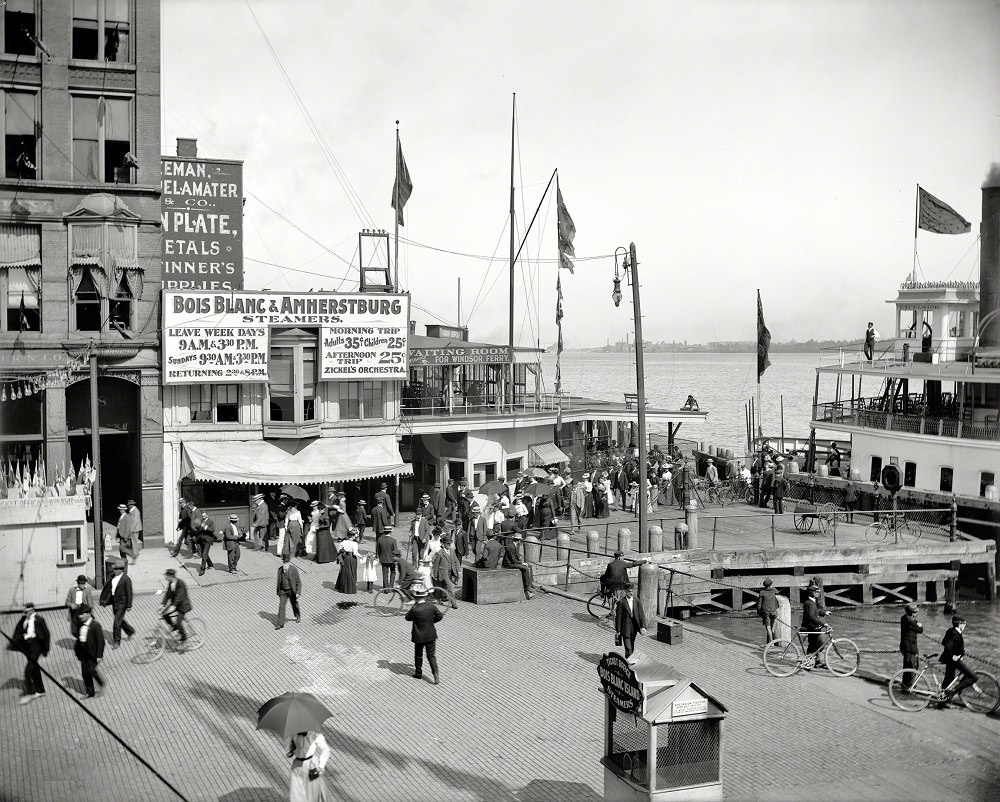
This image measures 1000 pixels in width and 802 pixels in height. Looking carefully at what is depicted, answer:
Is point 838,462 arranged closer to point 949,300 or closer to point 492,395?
point 949,300

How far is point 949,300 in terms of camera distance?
4366cm

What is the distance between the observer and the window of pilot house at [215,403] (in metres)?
29.1

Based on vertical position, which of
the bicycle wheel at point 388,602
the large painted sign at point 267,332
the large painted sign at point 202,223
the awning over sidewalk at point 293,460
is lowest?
the bicycle wheel at point 388,602

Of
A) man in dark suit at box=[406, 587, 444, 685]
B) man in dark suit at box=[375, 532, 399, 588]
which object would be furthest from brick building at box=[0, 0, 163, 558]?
man in dark suit at box=[406, 587, 444, 685]

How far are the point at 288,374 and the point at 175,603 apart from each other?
14.1m

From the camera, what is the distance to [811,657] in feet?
58.4

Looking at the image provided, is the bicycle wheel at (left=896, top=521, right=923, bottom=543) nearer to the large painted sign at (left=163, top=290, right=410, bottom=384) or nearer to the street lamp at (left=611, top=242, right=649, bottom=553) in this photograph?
the street lamp at (left=611, top=242, right=649, bottom=553)

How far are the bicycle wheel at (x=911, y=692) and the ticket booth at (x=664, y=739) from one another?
246 inches

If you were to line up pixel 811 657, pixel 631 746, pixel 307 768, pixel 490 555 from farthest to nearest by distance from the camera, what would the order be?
pixel 490 555 → pixel 811 657 → pixel 631 746 → pixel 307 768

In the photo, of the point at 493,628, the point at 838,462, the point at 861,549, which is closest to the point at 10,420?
the point at 493,628

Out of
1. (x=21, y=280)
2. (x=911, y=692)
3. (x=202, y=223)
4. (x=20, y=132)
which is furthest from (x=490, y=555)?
(x=20, y=132)

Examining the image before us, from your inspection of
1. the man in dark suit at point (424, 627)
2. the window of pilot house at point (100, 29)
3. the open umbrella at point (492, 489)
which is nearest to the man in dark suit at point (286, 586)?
the man in dark suit at point (424, 627)

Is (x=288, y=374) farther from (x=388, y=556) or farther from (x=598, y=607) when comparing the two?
(x=598, y=607)

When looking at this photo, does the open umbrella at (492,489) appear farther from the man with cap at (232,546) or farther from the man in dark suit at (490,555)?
the man with cap at (232,546)
